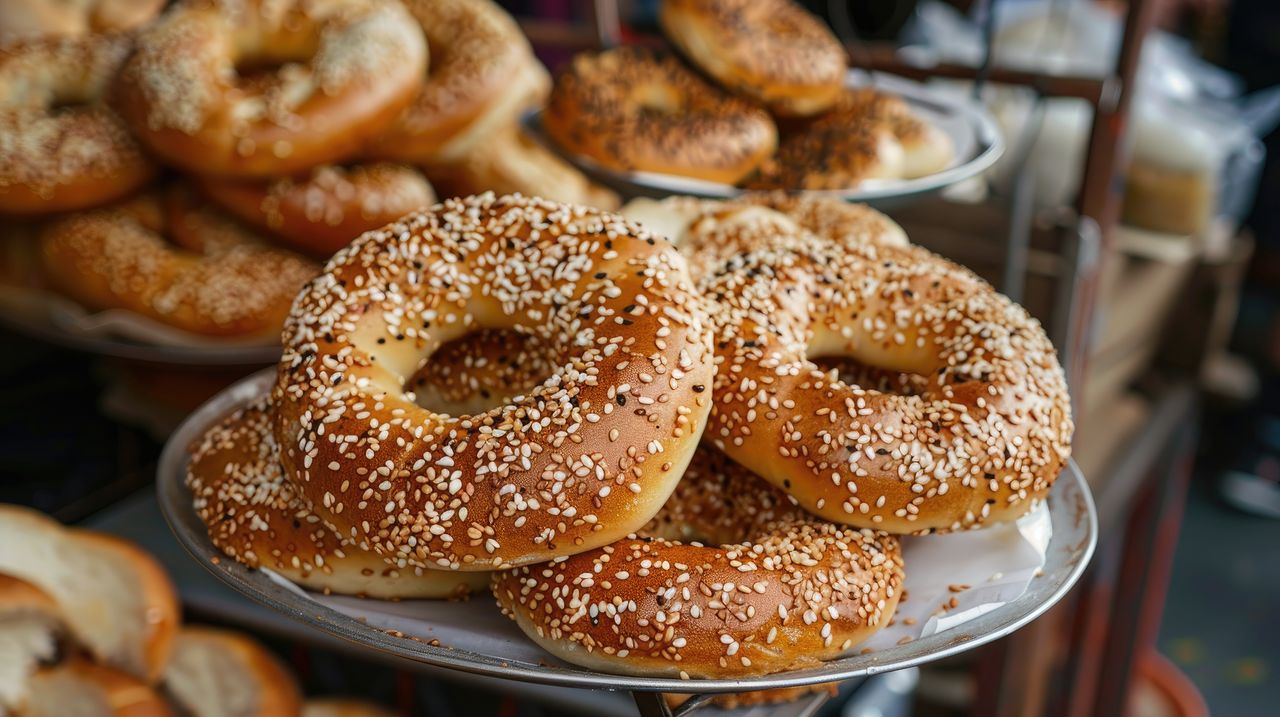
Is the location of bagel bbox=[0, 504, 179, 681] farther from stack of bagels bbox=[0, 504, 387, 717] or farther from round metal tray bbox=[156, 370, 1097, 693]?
round metal tray bbox=[156, 370, 1097, 693]

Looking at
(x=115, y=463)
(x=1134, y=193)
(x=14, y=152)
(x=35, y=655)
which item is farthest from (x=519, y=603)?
(x=1134, y=193)

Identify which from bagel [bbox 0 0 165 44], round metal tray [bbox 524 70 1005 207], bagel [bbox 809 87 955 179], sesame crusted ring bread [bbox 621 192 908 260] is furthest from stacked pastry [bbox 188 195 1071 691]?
bagel [bbox 0 0 165 44]

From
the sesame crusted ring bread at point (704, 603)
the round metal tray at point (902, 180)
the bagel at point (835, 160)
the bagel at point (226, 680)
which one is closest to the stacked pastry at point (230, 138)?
the round metal tray at point (902, 180)

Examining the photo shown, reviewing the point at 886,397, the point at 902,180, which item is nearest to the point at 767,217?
the point at 886,397

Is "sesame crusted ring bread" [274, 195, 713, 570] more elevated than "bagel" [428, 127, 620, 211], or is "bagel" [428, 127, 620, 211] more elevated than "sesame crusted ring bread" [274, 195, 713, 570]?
"sesame crusted ring bread" [274, 195, 713, 570]

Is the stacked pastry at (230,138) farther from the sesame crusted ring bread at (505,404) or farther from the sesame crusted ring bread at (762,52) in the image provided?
the sesame crusted ring bread at (505,404)
